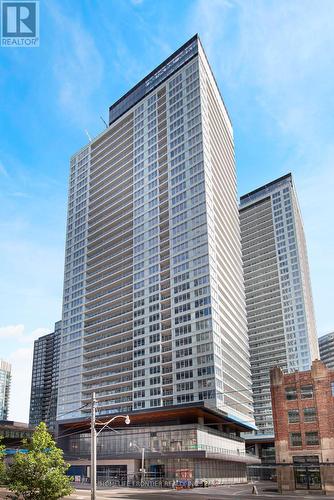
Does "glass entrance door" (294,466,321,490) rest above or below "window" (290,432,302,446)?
below

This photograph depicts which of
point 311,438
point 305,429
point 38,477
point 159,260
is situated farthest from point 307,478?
point 159,260

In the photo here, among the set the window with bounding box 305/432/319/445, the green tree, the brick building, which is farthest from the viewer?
the window with bounding box 305/432/319/445

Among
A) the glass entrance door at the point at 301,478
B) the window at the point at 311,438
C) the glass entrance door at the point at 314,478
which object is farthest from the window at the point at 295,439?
the glass entrance door at the point at 314,478

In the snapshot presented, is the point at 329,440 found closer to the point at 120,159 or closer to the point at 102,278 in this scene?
the point at 102,278

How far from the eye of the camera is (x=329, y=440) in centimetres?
6297

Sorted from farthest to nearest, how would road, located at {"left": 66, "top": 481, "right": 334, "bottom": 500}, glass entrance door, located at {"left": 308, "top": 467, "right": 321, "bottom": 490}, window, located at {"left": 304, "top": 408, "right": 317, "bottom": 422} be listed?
window, located at {"left": 304, "top": 408, "right": 317, "bottom": 422}
glass entrance door, located at {"left": 308, "top": 467, "right": 321, "bottom": 490}
road, located at {"left": 66, "top": 481, "right": 334, "bottom": 500}

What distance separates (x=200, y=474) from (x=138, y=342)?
122 ft

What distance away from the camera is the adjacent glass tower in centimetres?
11075

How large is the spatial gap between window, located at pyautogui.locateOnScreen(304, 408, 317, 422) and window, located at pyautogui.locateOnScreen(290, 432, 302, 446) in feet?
8.15

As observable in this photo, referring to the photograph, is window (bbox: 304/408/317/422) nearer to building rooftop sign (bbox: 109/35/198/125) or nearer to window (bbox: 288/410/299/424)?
window (bbox: 288/410/299/424)

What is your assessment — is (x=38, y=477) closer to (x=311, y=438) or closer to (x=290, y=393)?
(x=311, y=438)

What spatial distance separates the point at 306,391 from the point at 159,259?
65027mm

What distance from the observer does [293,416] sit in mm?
67125

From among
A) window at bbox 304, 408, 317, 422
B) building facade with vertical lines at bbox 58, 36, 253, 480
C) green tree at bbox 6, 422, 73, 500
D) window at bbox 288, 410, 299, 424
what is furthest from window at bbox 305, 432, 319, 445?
green tree at bbox 6, 422, 73, 500
